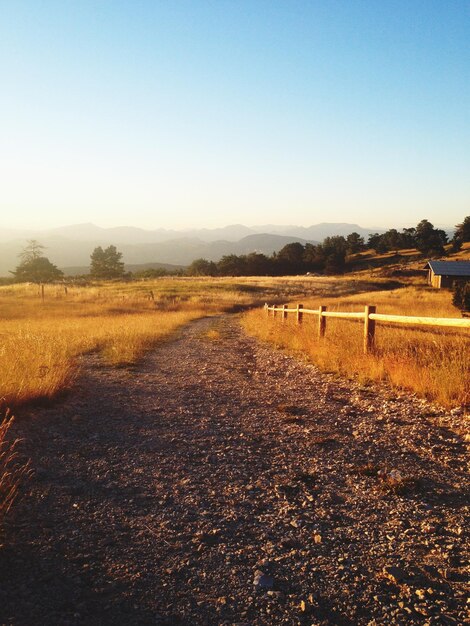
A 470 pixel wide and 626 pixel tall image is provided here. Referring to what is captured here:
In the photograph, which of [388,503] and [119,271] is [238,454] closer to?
[388,503]

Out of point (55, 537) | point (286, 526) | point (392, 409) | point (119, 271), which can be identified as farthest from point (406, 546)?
point (119, 271)

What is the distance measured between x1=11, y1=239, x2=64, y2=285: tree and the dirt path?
260ft

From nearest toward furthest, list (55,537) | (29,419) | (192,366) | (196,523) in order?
1. (55,537)
2. (196,523)
3. (29,419)
4. (192,366)

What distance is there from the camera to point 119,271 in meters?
116

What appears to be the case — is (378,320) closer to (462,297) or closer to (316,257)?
(462,297)

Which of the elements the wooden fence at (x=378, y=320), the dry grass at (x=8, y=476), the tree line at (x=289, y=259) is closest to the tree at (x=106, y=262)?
the tree line at (x=289, y=259)

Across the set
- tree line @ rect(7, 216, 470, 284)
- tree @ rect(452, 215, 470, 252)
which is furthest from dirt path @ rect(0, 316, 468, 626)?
tree @ rect(452, 215, 470, 252)

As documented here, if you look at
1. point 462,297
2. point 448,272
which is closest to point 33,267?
point 448,272

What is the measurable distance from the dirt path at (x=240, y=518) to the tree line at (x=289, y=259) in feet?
284

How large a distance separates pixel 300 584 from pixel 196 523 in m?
1.13

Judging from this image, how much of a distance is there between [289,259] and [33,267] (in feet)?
197

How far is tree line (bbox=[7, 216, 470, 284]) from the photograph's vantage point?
3656 inches

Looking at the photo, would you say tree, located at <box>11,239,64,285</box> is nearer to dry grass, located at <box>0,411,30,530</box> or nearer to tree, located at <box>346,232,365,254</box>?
tree, located at <box>346,232,365,254</box>

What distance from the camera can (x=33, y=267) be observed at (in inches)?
3509
